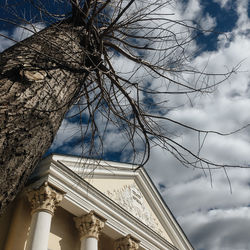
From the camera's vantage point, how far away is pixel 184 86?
10.4ft

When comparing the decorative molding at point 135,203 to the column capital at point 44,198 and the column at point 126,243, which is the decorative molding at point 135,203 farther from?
the column capital at point 44,198

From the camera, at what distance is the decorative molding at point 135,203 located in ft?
36.7

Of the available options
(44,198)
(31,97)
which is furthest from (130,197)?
(31,97)

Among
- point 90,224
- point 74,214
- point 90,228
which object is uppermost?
point 74,214

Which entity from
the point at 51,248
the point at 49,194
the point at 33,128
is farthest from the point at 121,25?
the point at 51,248

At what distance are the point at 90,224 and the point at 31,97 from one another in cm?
780

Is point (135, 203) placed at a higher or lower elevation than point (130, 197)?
lower

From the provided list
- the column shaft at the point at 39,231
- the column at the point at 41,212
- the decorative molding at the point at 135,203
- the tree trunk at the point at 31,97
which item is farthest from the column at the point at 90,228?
the tree trunk at the point at 31,97

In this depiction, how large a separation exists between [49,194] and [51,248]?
5.78 feet

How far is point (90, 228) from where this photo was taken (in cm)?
871

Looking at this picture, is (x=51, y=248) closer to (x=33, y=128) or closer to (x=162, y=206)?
(x=162, y=206)

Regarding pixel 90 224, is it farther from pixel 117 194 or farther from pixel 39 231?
pixel 117 194

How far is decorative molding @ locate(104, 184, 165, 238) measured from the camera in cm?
1119

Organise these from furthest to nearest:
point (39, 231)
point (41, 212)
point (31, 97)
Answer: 1. point (41, 212)
2. point (39, 231)
3. point (31, 97)
